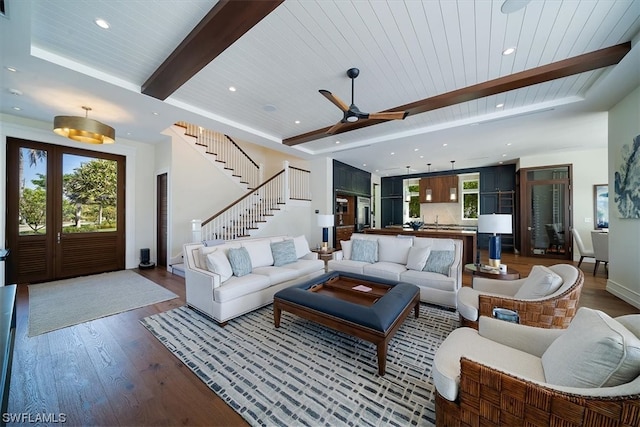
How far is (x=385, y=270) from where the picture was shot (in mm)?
3686

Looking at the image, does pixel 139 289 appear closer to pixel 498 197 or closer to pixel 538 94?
pixel 538 94

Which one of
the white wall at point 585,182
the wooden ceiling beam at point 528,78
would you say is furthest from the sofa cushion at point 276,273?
the white wall at point 585,182

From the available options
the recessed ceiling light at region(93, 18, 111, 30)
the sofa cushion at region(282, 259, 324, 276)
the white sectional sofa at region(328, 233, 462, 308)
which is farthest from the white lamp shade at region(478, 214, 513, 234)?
the recessed ceiling light at region(93, 18, 111, 30)

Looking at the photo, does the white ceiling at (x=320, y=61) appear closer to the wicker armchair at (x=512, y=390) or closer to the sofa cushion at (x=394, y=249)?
the sofa cushion at (x=394, y=249)

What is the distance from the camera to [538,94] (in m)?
3.66

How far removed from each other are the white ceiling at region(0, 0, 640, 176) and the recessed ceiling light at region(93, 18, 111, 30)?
4 centimetres

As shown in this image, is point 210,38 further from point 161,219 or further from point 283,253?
point 161,219

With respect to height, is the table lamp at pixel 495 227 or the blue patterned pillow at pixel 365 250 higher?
the table lamp at pixel 495 227

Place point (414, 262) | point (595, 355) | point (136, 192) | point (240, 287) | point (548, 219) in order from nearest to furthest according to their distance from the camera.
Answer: point (595, 355), point (240, 287), point (414, 262), point (136, 192), point (548, 219)

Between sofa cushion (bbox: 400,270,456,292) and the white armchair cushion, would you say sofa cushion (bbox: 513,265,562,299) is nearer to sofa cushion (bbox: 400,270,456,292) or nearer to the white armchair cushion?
sofa cushion (bbox: 400,270,456,292)

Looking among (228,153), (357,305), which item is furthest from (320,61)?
(228,153)

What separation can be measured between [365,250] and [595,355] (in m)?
3.29

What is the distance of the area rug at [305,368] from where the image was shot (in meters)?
1.63

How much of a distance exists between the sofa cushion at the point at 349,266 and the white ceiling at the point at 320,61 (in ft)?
9.19
